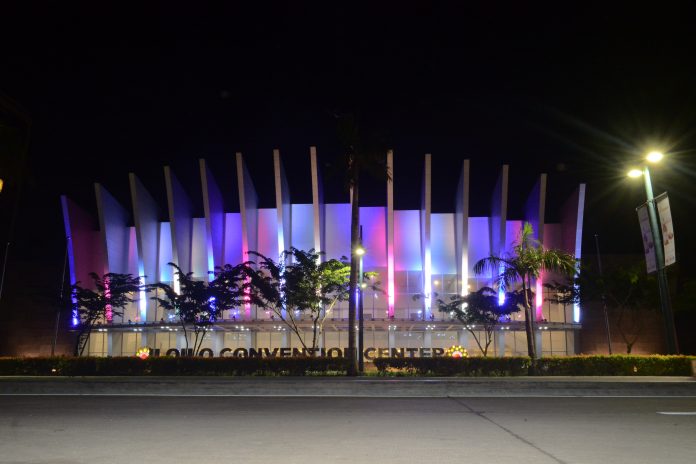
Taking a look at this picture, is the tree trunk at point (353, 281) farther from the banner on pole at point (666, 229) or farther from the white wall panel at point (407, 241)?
the white wall panel at point (407, 241)

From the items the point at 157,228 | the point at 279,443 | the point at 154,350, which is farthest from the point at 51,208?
the point at 279,443

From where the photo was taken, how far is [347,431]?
8.95 metres

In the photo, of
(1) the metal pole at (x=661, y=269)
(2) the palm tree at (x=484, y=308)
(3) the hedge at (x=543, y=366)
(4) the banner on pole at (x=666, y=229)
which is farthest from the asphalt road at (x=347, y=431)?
(2) the palm tree at (x=484, y=308)

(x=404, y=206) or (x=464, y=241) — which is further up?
(x=404, y=206)

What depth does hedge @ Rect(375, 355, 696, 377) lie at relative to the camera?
21.0 meters

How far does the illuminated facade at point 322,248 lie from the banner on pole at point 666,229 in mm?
24370

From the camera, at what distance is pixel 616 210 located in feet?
148

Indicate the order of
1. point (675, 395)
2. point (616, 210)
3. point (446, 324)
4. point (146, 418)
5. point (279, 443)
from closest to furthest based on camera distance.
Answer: point (279, 443)
point (146, 418)
point (675, 395)
point (446, 324)
point (616, 210)

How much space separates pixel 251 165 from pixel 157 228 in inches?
377

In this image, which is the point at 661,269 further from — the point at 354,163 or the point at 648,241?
the point at 354,163

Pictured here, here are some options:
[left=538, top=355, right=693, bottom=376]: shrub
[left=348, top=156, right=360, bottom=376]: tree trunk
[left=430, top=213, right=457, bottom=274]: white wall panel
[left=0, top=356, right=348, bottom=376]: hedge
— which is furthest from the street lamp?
[left=430, top=213, right=457, bottom=274]: white wall panel

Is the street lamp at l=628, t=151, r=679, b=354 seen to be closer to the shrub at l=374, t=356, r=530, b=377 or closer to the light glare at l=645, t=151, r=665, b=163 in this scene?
the light glare at l=645, t=151, r=665, b=163

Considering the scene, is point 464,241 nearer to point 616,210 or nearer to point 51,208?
point 616,210

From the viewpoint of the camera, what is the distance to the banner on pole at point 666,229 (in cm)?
1653
